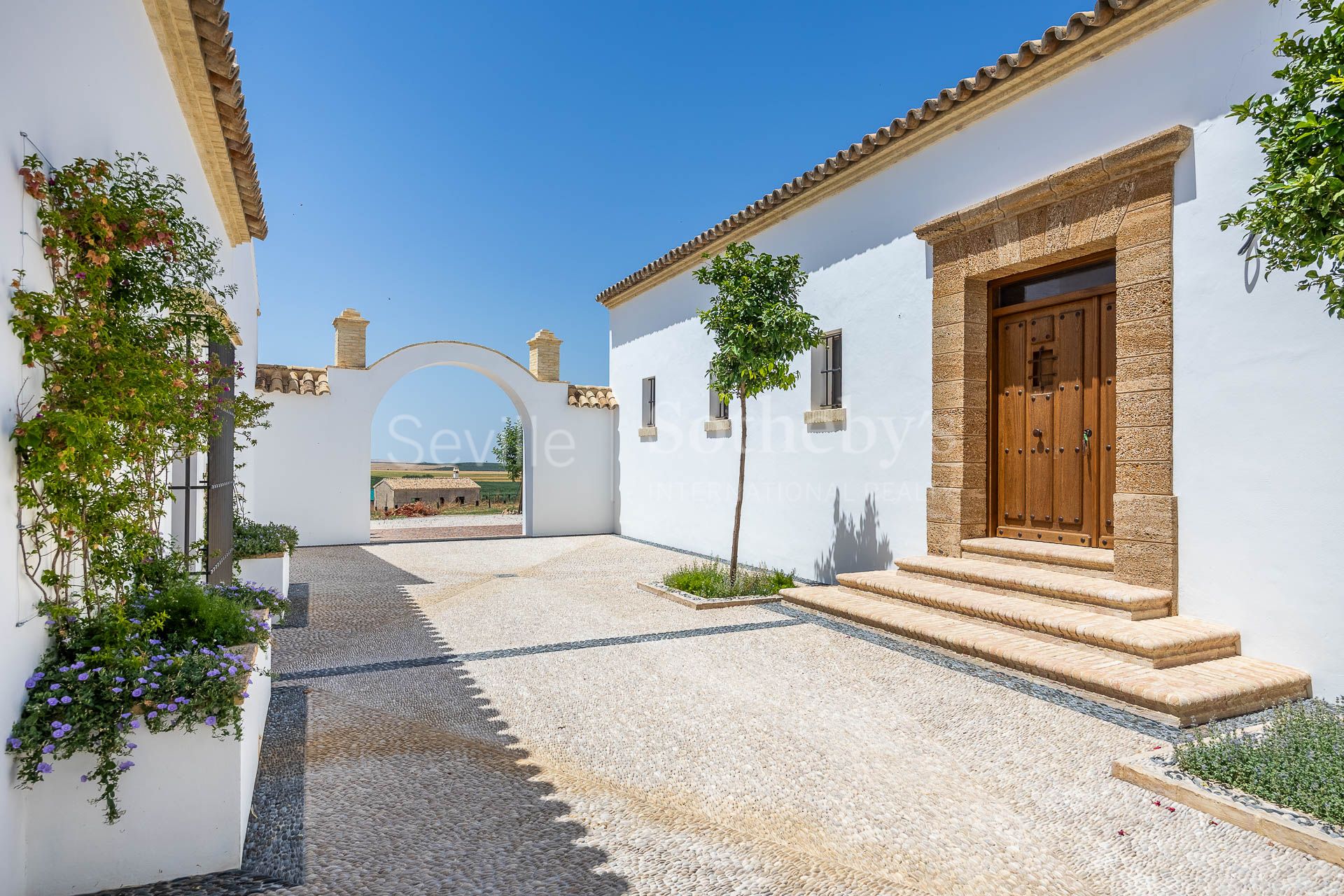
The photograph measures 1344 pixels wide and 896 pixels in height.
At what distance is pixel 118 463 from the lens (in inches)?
103

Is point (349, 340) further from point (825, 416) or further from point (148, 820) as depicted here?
point (148, 820)

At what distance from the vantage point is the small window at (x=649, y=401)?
13.0m

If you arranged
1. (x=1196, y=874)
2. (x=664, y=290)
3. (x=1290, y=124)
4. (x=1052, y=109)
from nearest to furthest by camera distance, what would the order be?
1. (x=1196, y=874)
2. (x=1290, y=124)
3. (x=1052, y=109)
4. (x=664, y=290)

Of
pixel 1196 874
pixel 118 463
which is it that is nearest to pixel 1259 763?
pixel 1196 874

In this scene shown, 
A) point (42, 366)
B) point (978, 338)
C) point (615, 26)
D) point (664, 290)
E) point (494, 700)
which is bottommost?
point (494, 700)

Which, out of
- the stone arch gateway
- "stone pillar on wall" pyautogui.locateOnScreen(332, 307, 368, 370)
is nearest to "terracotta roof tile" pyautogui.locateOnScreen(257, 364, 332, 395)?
the stone arch gateway

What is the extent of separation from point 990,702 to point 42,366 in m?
4.88

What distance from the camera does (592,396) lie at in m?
14.2

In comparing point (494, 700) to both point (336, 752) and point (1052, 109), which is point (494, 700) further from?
point (1052, 109)

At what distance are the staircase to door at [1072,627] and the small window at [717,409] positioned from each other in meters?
4.20

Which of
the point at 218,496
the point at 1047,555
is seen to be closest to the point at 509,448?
the point at 218,496

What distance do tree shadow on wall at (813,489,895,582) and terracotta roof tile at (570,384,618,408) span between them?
6896mm

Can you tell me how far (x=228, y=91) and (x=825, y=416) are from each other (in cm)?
631

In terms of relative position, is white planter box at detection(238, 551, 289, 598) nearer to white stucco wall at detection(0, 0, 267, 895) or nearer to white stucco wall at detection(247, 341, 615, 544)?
white stucco wall at detection(0, 0, 267, 895)
